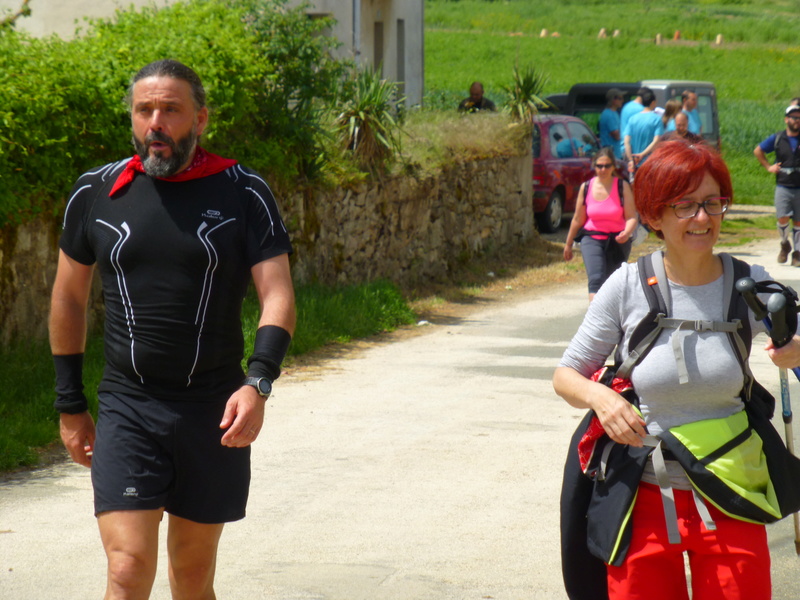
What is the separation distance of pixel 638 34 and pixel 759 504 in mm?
75946

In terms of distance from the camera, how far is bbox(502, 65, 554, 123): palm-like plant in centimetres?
1535

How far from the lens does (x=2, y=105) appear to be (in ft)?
23.0

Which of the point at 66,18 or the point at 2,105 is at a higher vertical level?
the point at 66,18

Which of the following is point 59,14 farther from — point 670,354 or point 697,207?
point 670,354

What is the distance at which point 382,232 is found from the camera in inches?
487

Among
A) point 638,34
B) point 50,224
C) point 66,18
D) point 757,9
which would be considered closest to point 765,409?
point 50,224

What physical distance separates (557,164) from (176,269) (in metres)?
14.3

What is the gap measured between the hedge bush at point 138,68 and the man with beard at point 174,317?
154 inches

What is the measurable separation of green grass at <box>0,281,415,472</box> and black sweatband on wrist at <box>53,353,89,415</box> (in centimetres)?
285

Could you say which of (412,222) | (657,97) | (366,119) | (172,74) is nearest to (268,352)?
(172,74)

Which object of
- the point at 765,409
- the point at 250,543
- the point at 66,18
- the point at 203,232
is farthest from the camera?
the point at 66,18

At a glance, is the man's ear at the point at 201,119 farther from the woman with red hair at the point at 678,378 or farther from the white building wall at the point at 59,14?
the white building wall at the point at 59,14

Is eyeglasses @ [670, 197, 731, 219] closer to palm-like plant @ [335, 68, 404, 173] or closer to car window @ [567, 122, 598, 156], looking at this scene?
palm-like plant @ [335, 68, 404, 173]

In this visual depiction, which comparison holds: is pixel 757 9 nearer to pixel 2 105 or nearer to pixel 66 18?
pixel 66 18
